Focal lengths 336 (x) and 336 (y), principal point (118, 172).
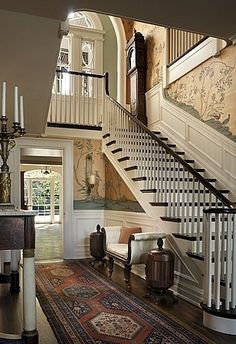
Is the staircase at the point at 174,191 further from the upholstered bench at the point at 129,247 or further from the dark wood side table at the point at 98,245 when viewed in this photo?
the dark wood side table at the point at 98,245

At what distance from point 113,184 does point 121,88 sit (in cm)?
280

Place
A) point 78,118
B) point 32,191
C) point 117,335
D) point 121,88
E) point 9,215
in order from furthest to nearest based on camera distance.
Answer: point 32,191
point 121,88
point 78,118
point 117,335
point 9,215

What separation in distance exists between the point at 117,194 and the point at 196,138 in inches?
77.2

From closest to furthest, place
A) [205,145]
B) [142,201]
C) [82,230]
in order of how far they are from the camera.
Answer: [142,201] < [205,145] < [82,230]

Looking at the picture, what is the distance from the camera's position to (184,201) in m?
4.28

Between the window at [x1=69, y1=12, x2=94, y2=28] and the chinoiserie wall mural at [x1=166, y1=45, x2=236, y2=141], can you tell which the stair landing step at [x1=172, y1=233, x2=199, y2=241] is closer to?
the chinoiserie wall mural at [x1=166, y1=45, x2=236, y2=141]

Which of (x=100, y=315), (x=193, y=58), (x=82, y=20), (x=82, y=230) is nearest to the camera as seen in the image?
(x=100, y=315)

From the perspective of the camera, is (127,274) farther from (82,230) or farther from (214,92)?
(214,92)

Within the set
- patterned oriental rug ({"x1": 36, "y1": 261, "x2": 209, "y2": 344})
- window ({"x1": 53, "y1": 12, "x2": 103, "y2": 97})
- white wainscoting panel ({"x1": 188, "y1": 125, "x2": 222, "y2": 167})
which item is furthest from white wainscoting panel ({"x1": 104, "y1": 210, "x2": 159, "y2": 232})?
window ({"x1": 53, "y1": 12, "x2": 103, "y2": 97})

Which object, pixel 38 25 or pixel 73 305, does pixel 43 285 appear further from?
pixel 38 25

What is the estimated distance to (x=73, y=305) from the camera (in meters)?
3.74

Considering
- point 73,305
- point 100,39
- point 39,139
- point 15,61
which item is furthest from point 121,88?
point 73,305

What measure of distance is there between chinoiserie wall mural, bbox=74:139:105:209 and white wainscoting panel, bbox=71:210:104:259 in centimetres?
14

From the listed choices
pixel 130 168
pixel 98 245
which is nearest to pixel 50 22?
pixel 130 168
